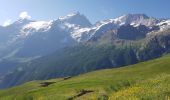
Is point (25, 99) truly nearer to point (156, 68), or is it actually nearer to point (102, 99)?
point (102, 99)

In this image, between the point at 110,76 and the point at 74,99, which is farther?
the point at 110,76

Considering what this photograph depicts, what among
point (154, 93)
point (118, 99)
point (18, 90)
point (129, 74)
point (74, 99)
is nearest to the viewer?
point (154, 93)

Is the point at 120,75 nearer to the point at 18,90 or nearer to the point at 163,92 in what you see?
the point at 18,90

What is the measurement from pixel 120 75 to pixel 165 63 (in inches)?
571

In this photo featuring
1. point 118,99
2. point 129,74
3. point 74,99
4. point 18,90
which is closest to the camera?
point 118,99

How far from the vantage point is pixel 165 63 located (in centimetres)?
10019

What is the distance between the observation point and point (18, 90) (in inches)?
3930

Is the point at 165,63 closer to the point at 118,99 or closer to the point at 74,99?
the point at 74,99

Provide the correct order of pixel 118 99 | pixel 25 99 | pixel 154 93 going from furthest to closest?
pixel 25 99
pixel 118 99
pixel 154 93

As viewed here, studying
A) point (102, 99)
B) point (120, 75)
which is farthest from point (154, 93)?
point (120, 75)

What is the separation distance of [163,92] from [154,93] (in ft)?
1.99

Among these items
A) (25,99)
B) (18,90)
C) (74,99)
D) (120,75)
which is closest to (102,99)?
(25,99)

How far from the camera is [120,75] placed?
9206cm

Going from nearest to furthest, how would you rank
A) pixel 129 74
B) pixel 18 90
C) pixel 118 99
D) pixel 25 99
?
pixel 118 99
pixel 25 99
pixel 129 74
pixel 18 90
